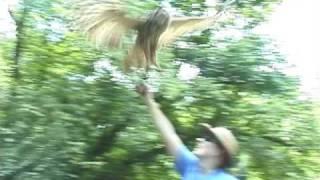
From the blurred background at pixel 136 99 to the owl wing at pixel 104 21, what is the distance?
0.34 meters

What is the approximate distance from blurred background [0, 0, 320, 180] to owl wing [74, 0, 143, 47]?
1.13 feet

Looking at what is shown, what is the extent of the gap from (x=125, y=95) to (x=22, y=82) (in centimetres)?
70

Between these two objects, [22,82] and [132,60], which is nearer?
[132,60]

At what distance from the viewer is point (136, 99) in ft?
15.3

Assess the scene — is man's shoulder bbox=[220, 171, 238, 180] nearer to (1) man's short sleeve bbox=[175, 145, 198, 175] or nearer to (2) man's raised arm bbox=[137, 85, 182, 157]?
(1) man's short sleeve bbox=[175, 145, 198, 175]

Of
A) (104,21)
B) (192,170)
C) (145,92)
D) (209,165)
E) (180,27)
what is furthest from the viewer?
(180,27)

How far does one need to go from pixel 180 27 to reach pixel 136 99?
0.72 m

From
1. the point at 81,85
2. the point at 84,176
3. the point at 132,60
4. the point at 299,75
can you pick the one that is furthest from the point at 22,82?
the point at 299,75

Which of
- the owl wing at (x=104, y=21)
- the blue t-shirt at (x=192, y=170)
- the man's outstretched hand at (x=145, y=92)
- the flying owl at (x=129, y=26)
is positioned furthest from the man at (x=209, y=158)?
the owl wing at (x=104, y=21)

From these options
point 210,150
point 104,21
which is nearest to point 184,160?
point 210,150

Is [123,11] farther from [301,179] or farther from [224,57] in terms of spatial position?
[301,179]

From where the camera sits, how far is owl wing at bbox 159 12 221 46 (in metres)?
4.03

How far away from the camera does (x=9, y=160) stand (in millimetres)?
4617

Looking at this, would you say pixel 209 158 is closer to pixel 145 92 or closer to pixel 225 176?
pixel 225 176
